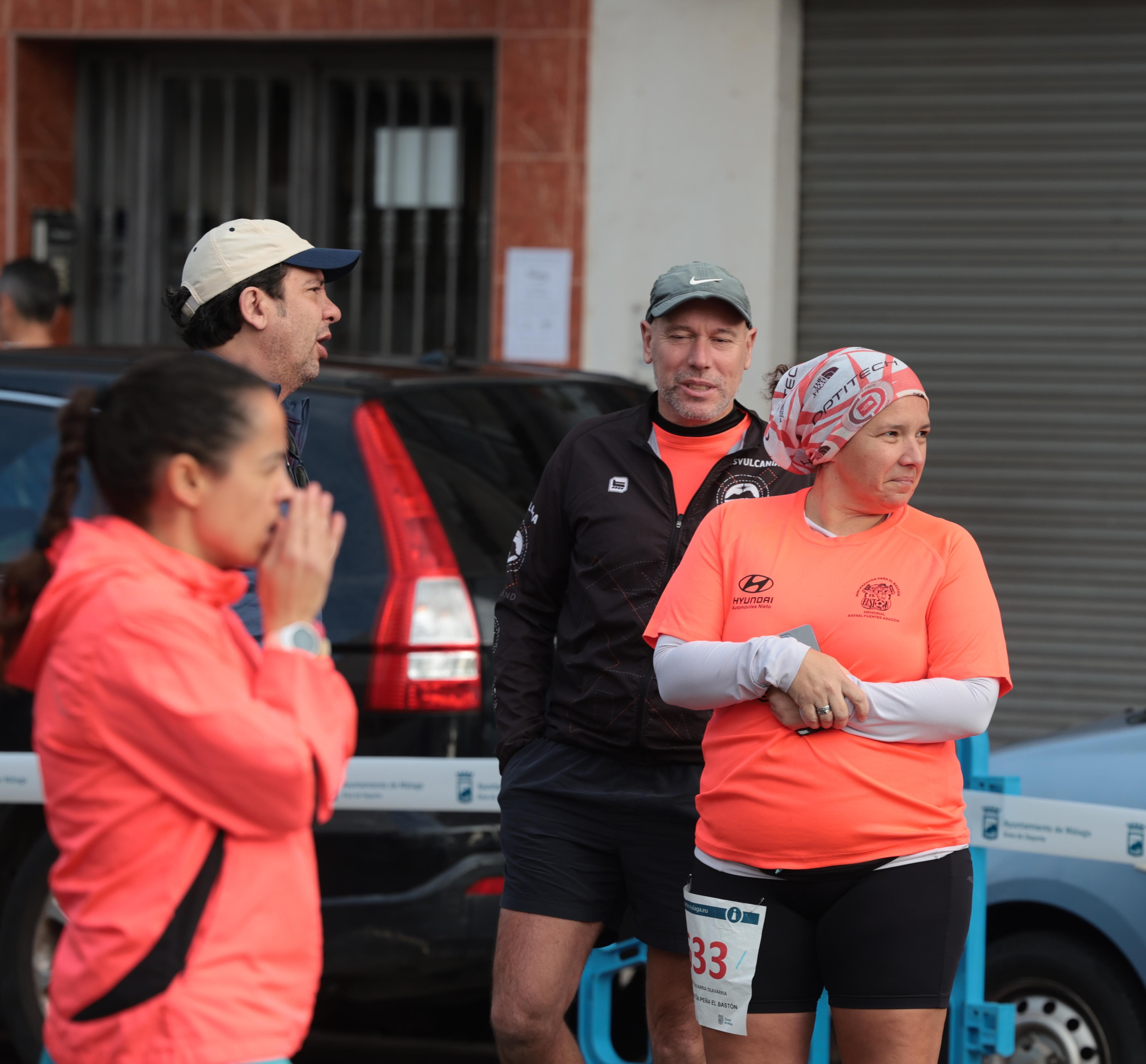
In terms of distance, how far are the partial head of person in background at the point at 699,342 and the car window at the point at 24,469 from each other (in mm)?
1821

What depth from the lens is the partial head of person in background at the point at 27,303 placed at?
292 inches

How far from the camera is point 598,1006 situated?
171 inches

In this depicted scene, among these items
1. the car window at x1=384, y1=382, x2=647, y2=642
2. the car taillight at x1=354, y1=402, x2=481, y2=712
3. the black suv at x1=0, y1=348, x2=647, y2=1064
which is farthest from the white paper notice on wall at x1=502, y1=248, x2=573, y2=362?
the car taillight at x1=354, y1=402, x2=481, y2=712

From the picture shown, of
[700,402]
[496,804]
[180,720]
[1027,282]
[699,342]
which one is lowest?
[496,804]

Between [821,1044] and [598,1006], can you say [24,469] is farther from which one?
[821,1044]

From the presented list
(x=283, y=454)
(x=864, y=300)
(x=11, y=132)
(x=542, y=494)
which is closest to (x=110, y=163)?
(x=11, y=132)

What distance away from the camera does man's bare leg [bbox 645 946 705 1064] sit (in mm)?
3609

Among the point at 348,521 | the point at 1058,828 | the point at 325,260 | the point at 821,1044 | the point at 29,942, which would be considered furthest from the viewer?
the point at 29,942

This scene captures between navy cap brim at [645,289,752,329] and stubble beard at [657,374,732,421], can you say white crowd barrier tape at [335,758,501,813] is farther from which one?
navy cap brim at [645,289,752,329]

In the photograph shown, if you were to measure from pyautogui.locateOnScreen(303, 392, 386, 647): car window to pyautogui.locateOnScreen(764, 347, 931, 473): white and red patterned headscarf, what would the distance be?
4.85ft

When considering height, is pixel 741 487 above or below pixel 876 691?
above

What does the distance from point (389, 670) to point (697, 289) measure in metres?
1.34

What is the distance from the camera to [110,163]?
30.2ft

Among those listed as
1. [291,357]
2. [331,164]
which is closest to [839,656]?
[291,357]
